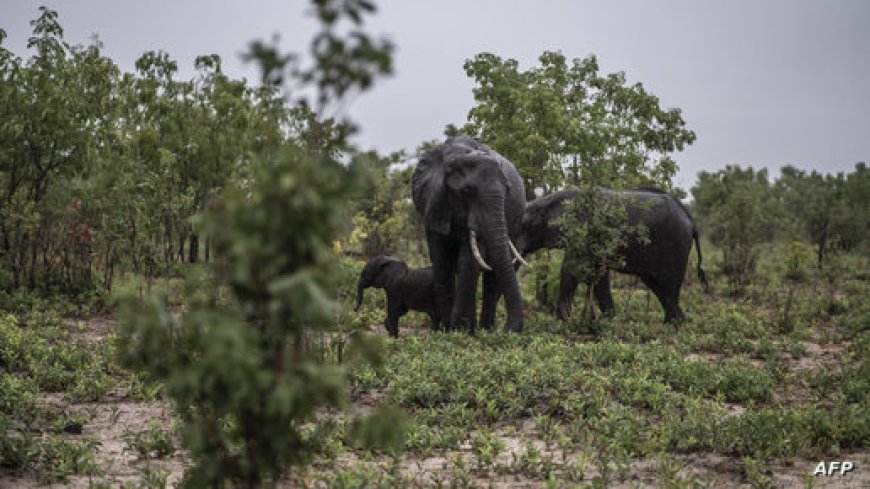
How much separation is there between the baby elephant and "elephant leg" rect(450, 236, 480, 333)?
0.73 meters

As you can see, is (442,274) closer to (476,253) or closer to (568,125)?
(476,253)

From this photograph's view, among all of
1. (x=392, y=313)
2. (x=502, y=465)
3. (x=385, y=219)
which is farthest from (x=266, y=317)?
(x=385, y=219)

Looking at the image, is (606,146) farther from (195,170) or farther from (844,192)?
(844,192)

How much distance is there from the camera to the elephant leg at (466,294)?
11172mm

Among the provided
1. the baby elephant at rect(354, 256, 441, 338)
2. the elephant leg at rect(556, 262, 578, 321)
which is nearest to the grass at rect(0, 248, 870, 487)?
the baby elephant at rect(354, 256, 441, 338)

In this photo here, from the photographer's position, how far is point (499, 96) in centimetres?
1706

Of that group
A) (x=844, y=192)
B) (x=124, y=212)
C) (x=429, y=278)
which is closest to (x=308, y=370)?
(x=429, y=278)

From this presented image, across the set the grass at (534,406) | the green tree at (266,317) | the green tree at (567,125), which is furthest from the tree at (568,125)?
the green tree at (266,317)

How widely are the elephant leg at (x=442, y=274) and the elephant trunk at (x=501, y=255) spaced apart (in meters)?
0.98

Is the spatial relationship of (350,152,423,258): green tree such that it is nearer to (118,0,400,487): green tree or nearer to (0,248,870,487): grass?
(0,248,870,487): grass

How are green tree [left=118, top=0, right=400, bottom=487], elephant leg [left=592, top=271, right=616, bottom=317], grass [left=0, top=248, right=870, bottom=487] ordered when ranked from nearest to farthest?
green tree [left=118, top=0, right=400, bottom=487] < grass [left=0, top=248, right=870, bottom=487] < elephant leg [left=592, top=271, right=616, bottom=317]

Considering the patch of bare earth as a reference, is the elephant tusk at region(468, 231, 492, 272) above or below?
above

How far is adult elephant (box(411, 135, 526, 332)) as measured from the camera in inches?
431

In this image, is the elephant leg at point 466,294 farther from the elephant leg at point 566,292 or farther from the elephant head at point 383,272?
the elephant leg at point 566,292
